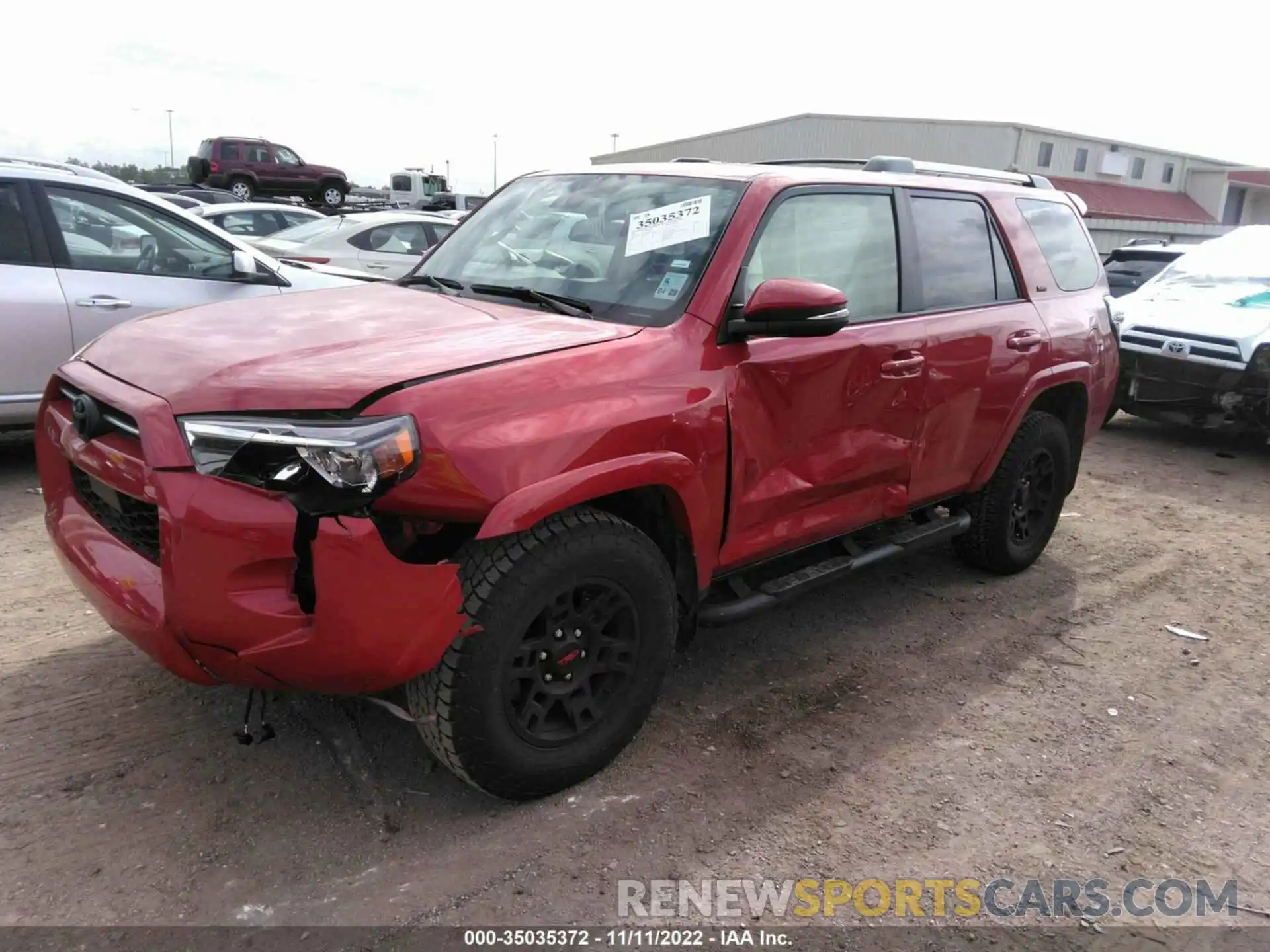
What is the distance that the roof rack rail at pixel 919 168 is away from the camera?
4211 millimetres

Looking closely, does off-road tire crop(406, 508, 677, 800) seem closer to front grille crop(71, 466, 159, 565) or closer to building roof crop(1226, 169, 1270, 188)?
front grille crop(71, 466, 159, 565)

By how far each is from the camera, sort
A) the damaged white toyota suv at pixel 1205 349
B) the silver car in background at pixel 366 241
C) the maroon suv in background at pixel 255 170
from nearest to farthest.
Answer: the damaged white toyota suv at pixel 1205 349 → the silver car in background at pixel 366 241 → the maroon suv in background at pixel 255 170

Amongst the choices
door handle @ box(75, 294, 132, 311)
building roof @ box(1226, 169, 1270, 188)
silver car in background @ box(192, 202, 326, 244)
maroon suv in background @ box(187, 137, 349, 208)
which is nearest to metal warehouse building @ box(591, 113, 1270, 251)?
building roof @ box(1226, 169, 1270, 188)

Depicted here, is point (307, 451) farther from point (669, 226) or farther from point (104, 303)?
point (104, 303)

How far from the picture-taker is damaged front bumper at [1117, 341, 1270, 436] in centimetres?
761

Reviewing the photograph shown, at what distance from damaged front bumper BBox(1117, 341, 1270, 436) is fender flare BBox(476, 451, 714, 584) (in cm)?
655

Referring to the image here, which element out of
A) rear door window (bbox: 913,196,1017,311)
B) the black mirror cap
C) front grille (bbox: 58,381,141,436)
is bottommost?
front grille (bbox: 58,381,141,436)

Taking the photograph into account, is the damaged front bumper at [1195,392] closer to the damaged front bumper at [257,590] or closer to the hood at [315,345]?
the hood at [315,345]

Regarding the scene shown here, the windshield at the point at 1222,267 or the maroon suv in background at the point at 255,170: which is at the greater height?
the maroon suv in background at the point at 255,170

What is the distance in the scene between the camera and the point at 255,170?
1111 inches

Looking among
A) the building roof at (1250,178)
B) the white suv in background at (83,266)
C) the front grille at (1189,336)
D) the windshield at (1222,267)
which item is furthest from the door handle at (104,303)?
the building roof at (1250,178)

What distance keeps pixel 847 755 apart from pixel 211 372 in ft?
7.60

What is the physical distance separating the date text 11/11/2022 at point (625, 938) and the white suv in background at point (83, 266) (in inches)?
143

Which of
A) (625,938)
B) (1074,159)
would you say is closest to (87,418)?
(625,938)
